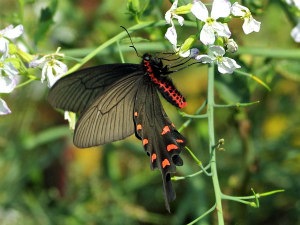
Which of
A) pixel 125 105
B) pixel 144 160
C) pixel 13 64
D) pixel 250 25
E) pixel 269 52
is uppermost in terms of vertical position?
A: pixel 13 64

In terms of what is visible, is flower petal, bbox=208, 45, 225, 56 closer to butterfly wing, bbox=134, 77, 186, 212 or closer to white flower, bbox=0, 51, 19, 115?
butterfly wing, bbox=134, 77, 186, 212

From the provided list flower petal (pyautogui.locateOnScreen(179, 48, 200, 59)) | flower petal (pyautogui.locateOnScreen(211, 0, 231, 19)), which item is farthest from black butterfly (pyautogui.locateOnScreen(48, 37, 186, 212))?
flower petal (pyautogui.locateOnScreen(211, 0, 231, 19))

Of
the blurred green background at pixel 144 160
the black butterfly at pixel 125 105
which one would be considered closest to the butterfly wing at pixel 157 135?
the black butterfly at pixel 125 105

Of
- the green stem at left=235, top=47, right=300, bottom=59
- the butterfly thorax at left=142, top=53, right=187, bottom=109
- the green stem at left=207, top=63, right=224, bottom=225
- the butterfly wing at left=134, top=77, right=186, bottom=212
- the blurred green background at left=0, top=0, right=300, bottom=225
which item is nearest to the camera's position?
the green stem at left=207, top=63, right=224, bottom=225

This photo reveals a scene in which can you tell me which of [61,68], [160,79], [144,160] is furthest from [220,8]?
[144,160]

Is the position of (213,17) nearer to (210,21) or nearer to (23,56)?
(210,21)

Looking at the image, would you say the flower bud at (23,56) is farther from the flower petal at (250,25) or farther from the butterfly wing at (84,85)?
the flower petal at (250,25)
